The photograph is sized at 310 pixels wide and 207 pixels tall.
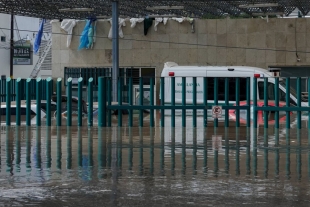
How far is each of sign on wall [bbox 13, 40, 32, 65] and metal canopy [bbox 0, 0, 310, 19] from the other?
26.7 metres

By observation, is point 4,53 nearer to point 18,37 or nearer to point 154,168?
point 18,37

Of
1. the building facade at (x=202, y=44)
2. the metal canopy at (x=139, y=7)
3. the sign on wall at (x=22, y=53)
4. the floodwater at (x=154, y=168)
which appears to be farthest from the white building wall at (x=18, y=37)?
the floodwater at (x=154, y=168)

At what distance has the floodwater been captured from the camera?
8.59 meters

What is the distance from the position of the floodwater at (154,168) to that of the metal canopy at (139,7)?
18.8 m

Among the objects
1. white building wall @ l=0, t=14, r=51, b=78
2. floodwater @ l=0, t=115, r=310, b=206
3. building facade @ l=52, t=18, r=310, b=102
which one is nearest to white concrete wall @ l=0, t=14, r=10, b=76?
white building wall @ l=0, t=14, r=51, b=78

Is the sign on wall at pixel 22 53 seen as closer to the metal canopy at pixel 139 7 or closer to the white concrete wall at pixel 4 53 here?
the white concrete wall at pixel 4 53

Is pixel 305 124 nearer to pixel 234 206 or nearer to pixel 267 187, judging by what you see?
pixel 267 187

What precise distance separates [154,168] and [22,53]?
58426mm

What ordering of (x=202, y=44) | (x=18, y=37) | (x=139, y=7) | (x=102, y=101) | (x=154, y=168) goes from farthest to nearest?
(x=18, y=37)
(x=202, y=44)
(x=139, y=7)
(x=102, y=101)
(x=154, y=168)

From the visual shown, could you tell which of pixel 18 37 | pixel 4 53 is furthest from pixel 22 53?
pixel 18 37

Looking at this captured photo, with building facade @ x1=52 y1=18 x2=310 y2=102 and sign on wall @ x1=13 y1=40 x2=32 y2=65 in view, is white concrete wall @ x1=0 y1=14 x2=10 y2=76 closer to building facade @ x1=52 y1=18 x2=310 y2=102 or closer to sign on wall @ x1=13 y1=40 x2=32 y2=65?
sign on wall @ x1=13 y1=40 x2=32 y2=65

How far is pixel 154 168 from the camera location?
11.0 m

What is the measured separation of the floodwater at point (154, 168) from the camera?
8.59 metres

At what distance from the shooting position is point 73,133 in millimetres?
17172
